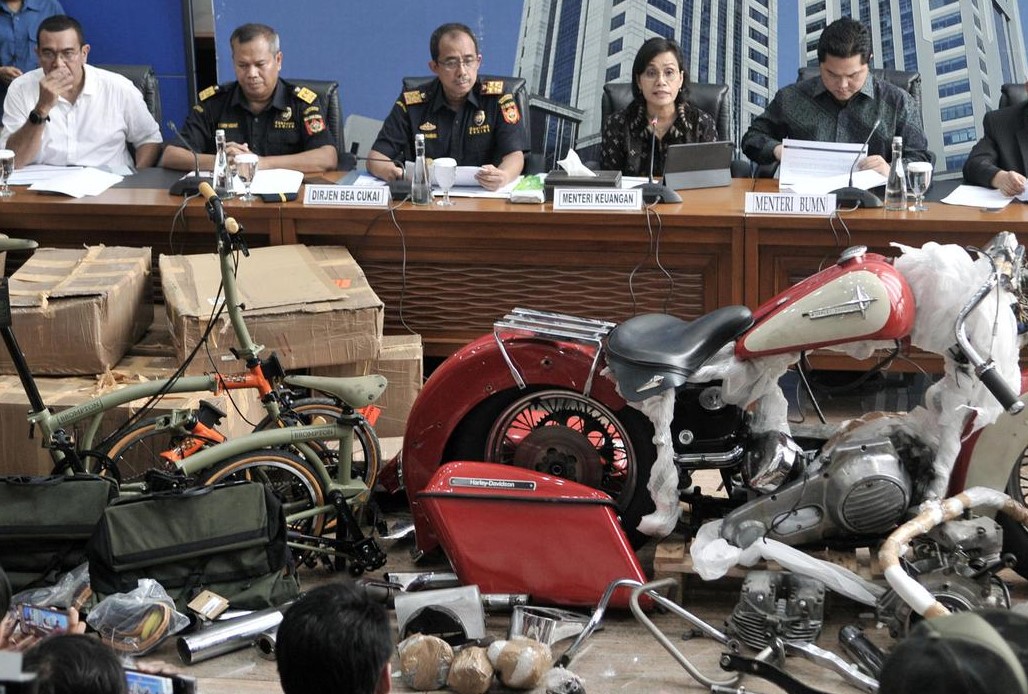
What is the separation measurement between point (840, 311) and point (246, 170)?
215 centimetres

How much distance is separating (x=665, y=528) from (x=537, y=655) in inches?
18.6

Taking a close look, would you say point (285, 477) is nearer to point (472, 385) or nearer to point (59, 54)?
point (472, 385)

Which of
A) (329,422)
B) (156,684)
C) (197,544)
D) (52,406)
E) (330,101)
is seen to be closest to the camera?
(156,684)

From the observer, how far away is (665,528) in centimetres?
294

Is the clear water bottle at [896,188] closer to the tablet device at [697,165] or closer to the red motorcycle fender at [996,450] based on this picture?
the tablet device at [697,165]

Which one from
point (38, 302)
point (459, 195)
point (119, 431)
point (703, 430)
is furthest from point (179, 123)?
point (703, 430)

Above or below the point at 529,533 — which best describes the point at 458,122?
above

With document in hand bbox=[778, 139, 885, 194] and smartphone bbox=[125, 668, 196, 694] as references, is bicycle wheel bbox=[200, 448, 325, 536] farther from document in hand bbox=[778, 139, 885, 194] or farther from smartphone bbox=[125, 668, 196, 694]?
document in hand bbox=[778, 139, 885, 194]

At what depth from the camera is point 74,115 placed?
5.05 m

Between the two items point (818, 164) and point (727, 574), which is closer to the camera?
A: point (727, 574)

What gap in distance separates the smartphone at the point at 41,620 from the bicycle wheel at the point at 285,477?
0.42 meters

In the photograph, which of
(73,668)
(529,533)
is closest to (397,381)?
(529,533)

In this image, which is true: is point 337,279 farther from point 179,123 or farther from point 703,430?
point 179,123

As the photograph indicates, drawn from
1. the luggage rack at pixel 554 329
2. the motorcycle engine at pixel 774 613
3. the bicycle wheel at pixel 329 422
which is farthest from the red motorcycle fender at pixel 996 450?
the bicycle wheel at pixel 329 422
